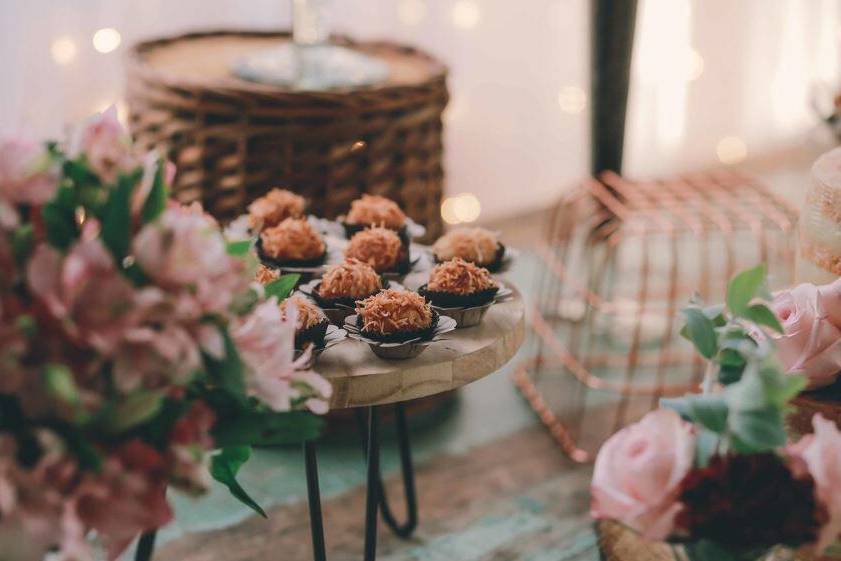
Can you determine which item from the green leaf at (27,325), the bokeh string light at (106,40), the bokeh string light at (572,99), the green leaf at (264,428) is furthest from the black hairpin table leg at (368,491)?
the bokeh string light at (572,99)

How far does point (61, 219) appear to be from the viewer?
0.70 m

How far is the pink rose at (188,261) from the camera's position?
68cm

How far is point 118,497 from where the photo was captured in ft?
A: 2.19

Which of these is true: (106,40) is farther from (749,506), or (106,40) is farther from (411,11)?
(749,506)

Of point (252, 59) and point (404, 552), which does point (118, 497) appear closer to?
point (404, 552)

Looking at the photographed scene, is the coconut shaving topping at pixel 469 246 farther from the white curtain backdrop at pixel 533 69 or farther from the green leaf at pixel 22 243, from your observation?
the white curtain backdrop at pixel 533 69

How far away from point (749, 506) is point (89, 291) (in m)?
0.48

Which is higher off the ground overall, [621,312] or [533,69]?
[533,69]

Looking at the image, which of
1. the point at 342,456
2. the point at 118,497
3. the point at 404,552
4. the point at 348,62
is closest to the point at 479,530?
the point at 404,552

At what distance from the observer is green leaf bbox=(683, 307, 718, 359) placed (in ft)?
2.66

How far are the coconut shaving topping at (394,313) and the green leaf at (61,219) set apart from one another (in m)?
0.42

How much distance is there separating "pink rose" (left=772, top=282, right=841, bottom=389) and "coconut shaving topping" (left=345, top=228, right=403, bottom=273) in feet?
1.60

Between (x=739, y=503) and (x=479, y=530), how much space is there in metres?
0.97

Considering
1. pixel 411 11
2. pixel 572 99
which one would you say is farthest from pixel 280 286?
pixel 572 99
